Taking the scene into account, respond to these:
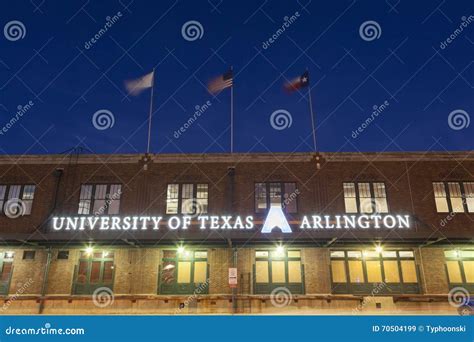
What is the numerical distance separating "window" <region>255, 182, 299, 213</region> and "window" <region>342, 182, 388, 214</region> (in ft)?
10.8

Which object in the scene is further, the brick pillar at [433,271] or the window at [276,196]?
the window at [276,196]

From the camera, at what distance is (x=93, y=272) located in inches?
906

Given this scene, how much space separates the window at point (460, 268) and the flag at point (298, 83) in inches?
540

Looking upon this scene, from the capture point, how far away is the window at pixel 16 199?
24.2 m

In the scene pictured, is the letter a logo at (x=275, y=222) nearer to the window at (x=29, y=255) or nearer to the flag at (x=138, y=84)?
the flag at (x=138, y=84)

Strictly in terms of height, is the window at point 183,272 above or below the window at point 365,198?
below

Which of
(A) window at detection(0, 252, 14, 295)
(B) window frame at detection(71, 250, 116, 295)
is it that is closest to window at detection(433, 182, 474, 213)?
(B) window frame at detection(71, 250, 116, 295)

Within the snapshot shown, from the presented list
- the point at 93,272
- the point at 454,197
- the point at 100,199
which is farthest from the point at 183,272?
the point at 454,197

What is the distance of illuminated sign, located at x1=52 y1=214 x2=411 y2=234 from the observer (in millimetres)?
21266

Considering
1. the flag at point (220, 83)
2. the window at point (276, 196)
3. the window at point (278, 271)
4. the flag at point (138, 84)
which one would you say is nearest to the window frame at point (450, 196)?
the window at point (276, 196)

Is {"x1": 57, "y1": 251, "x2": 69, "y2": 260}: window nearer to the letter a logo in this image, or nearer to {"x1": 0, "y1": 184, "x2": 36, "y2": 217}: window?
{"x1": 0, "y1": 184, "x2": 36, "y2": 217}: window

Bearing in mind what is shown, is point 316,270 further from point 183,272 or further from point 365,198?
point 183,272

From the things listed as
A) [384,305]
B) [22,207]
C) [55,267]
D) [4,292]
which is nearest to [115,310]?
[55,267]

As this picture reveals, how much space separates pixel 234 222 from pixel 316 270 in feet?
18.6
